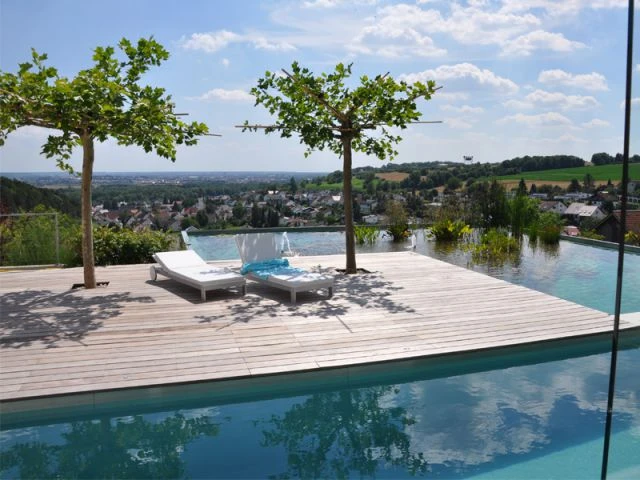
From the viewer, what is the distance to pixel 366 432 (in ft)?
14.6

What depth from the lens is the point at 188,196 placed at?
47.5ft

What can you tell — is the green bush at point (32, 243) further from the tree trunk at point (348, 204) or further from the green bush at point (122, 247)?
the tree trunk at point (348, 204)

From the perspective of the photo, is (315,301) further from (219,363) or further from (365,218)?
(365,218)

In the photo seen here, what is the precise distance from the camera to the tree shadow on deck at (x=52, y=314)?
229 inches

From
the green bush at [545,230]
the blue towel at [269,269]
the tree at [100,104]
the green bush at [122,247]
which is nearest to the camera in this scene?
the tree at [100,104]

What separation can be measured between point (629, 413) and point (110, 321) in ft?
17.4

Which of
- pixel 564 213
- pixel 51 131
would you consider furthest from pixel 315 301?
pixel 564 213

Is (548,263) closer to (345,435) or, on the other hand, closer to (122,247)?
(345,435)

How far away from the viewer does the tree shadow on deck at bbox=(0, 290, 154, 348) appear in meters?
5.82

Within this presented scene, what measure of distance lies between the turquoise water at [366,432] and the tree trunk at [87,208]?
3.82m

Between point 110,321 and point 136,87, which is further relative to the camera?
point 136,87

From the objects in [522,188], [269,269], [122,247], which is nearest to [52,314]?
[269,269]

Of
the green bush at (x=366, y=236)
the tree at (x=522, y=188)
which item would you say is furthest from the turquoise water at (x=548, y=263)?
the tree at (x=522, y=188)

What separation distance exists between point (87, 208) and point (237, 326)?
3086mm
